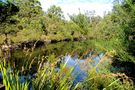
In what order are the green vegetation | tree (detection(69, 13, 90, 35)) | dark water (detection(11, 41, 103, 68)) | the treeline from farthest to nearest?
tree (detection(69, 13, 90, 35))
the treeline
dark water (detection(11, 41, 103, 68))
the green vegetation

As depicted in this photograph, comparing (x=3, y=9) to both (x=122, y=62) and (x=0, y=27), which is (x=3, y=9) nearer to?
(x=0, y=27)

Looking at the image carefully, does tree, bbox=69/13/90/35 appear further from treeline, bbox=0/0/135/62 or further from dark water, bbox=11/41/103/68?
dark water, bbox=11/41/103/68

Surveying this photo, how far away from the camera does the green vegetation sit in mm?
3729

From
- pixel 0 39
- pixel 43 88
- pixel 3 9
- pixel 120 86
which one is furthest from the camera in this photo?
pixel 0 39

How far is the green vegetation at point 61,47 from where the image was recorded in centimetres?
373

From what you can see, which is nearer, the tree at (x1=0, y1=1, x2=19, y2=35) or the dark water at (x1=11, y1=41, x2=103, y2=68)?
the dark water at (x1=11, y1=41, x2=103, y2=68)

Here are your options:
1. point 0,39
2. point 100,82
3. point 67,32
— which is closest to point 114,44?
point 100,82

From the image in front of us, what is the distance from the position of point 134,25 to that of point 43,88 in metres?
7.49

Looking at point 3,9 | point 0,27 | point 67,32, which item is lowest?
point 67,32

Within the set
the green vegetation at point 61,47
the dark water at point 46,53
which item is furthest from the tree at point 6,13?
the dark water at point 46,53

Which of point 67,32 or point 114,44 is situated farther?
point 67,32

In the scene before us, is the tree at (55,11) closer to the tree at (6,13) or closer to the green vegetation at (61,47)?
the green vegetation at (61,47)

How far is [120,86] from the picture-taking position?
9938 mm

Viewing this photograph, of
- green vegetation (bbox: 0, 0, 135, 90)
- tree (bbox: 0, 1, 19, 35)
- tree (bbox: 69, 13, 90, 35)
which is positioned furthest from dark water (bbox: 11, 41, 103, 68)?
tree (bbox: 69, 13, 90, 35)
